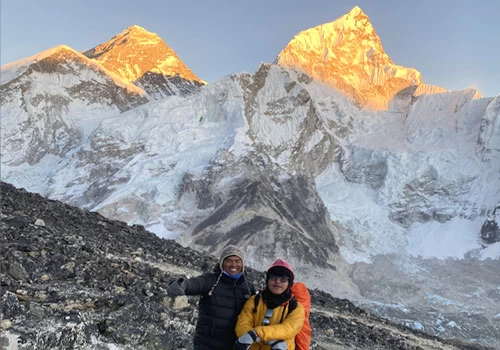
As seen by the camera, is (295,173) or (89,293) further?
(295,173)

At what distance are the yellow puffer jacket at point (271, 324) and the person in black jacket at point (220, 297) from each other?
21 centimetres

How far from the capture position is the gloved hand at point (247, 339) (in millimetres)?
5391

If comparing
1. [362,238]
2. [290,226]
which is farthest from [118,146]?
[362,238]

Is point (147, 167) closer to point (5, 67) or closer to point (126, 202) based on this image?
point (126, 202)

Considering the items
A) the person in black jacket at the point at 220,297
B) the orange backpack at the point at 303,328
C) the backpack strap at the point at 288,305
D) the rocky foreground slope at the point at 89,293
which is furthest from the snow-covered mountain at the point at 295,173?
the backpack strap at the point at 288,305

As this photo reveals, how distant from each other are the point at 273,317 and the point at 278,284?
367 millimetres

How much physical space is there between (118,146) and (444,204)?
3851 inches

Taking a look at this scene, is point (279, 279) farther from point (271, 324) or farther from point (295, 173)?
point (295, 173)

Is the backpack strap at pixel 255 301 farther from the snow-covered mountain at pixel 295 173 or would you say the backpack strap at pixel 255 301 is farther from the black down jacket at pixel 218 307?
the snow-covered mountain at pixel 295 173

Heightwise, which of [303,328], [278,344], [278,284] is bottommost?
[278,344]

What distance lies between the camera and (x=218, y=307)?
19.9 feet

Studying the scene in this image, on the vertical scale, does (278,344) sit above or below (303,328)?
below

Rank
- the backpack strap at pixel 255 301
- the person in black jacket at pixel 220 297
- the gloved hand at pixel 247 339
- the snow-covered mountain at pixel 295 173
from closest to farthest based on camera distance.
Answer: the gloved hand at pixel 247 339
the backpack strap at pixel 255 301
the person in black jacket at pixel 220 297
the snow-covered mountain at pixel 295 173

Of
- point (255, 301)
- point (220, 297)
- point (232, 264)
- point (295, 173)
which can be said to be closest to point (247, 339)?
point (255, 301)
